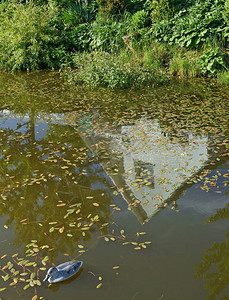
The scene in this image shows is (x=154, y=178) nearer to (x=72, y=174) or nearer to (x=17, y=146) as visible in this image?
(x=72, y=174)

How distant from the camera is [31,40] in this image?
478 inches

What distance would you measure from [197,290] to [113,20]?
1222 centimetres

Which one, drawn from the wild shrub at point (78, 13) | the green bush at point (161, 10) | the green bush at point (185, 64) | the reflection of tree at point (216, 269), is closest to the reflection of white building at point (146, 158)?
the reflection of tree at point (216, 269)

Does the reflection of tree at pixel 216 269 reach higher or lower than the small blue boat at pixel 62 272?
lower

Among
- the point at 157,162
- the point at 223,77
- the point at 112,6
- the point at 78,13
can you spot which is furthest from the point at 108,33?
the point at 157,162

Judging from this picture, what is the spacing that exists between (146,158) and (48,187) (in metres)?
1.61

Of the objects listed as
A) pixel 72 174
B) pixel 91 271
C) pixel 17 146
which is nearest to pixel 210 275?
pixel 91 271

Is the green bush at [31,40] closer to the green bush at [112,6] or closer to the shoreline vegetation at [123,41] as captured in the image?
the shoreline vegetation at [123,41]

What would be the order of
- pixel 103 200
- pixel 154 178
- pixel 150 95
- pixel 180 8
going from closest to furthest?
pixel 103 200, pixel 154 178, pixel 150 95, pixel 180 8

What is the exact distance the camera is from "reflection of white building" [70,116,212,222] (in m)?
3.90

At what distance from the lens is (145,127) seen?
6.14 m

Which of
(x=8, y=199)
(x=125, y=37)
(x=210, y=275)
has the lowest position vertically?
(x=210, y=275)

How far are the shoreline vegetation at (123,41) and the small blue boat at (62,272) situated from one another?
7.05m

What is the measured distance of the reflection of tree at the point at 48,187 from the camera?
333 cm
